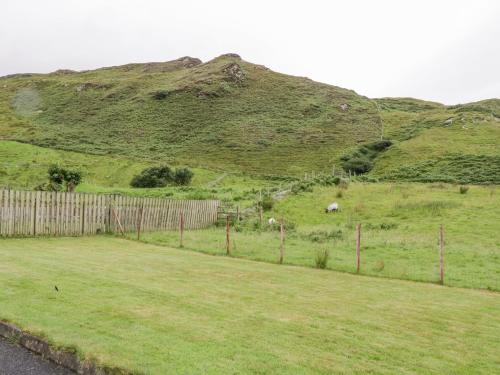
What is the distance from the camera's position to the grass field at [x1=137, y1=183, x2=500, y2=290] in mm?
17219

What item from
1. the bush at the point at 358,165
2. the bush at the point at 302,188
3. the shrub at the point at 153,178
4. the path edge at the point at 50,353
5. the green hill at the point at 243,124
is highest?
the green hill at the point at 243,124

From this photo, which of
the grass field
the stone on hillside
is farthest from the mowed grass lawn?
the stone on hillside

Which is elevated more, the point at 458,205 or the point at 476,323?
the point at 458,205

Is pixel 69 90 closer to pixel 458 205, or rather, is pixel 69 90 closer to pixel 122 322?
pixel 458 205

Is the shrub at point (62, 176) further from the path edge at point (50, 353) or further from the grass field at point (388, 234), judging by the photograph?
the path edge at point (50, 353)

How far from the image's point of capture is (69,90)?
122 meters

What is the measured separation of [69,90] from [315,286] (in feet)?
404

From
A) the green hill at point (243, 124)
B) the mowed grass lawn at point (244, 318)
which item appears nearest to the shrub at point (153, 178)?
the green hill at point (243, 124)

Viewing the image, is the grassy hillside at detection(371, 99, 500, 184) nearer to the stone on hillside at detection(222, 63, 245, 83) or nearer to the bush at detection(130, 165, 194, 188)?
the bush at detection(130, 165, 194, 188)

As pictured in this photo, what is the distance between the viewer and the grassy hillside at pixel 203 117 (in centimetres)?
8156

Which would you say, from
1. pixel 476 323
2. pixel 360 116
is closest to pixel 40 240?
pixel 476 323

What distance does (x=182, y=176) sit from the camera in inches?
2345

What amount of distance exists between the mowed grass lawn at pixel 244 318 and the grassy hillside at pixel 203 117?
6162 cm

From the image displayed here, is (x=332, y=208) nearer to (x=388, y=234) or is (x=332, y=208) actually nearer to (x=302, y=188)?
(x=302, y=188)
